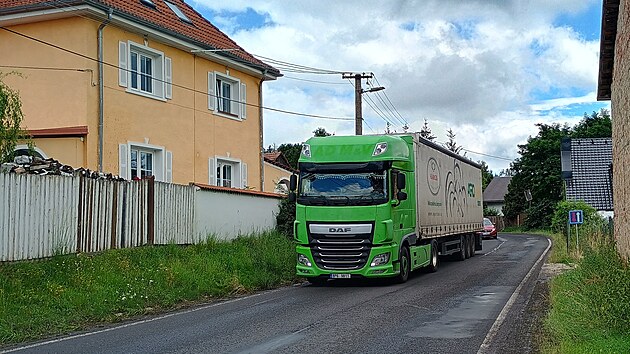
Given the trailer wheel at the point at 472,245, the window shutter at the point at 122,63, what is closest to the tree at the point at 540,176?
the trailer wheel at the point at 472,245

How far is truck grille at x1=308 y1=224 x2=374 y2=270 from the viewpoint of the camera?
56.4 ft

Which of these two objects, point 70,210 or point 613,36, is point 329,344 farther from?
point 613,36

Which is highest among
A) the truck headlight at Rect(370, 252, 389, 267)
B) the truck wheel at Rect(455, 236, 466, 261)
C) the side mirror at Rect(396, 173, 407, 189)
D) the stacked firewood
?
the stacked firewood

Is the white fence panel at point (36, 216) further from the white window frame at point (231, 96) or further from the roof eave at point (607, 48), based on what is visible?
the roof eave at point (607, 48)

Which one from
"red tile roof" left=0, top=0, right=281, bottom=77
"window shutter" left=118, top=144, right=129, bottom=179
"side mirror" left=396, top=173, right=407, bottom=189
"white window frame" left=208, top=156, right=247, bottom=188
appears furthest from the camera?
"white window frame" left=208, top=156, right=247, bottom=188

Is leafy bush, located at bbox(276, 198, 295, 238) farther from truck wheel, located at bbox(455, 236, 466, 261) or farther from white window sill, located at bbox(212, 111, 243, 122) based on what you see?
truck wheel, located at bbox(455, 236, 466, 261)

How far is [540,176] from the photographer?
69750 mm

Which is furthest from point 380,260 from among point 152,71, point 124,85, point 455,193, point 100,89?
point 152,71

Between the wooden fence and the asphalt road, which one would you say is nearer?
the asphalt road

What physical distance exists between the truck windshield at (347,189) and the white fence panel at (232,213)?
3.94 metres

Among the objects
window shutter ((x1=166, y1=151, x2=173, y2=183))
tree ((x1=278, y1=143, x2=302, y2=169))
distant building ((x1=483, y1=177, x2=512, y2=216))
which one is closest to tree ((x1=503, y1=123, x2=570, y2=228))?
tree ((x1=278, y1=143, x2=302, y2=169))

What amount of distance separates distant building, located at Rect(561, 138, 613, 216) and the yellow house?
23.9 m

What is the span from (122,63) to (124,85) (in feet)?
2.00

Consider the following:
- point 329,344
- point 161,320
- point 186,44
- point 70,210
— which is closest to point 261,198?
point 186,44
